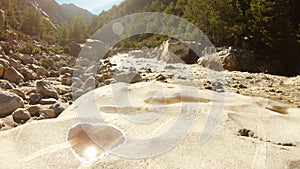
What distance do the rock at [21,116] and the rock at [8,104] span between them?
21 cm

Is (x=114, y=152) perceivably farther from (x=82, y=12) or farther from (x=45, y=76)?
(x=82, y=12)

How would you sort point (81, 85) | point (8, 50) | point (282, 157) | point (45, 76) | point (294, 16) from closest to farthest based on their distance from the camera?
1. point (282, 157)
2. point (81, 85)
3. point (45, 76)
4. point (8, 50)
5. point (294, 16)

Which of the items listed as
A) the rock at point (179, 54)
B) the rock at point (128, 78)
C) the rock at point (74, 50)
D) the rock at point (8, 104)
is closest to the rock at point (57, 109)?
the rock at point (8, 104)

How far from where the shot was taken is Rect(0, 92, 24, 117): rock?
3812mm

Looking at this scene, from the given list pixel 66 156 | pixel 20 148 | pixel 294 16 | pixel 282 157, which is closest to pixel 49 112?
pixel 20 148

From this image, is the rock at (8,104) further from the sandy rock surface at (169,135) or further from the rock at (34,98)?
the sandy rock surface at (169,135)

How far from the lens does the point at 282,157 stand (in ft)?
7.54

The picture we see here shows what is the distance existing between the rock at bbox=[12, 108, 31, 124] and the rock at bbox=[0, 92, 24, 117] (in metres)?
0.21

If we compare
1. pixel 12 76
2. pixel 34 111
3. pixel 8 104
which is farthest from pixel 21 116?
pixel 12 76

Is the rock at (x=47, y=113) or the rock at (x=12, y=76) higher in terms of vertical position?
the rock at (x=12, y=76)

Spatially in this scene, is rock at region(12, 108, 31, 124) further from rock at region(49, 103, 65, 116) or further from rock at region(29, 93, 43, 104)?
rock at region(29, 93, 43, 104)

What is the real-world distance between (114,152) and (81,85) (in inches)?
179

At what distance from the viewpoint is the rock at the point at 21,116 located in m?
3.68

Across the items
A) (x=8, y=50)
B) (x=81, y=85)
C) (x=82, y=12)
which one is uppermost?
(x=82, y=12)
